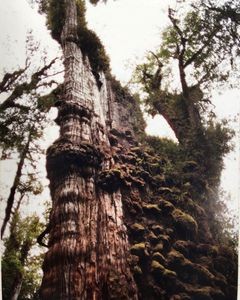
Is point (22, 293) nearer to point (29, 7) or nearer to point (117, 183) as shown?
point (117, 183)

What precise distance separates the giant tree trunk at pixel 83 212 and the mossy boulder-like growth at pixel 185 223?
23.3 inches

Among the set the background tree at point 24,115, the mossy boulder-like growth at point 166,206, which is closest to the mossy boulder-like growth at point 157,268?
the mossy boulder-like growth at point 166,206

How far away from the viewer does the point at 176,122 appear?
16.2ft

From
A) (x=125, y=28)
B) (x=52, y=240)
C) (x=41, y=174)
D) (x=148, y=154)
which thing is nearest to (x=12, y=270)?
(x=52, y=240)

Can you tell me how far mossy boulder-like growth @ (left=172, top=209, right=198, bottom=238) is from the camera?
4.29 meters

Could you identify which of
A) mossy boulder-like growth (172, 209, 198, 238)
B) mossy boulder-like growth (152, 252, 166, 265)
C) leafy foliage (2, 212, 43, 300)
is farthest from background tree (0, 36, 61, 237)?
mossy boulder-like growth (172, 209, 198, 238)

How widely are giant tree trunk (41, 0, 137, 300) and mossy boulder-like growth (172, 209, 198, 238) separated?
1.94 feet

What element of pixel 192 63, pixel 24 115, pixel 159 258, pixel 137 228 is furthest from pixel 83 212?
pixel 192 63

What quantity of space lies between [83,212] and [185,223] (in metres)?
1.06

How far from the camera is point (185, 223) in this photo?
4.32m

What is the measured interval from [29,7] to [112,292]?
10.6 feet

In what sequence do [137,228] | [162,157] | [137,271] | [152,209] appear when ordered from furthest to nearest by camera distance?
[162,157] < [152,209] < [137,228] < [137,271]

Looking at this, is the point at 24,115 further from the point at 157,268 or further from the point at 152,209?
the point at 157,268

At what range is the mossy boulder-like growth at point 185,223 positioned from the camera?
4.29 m
